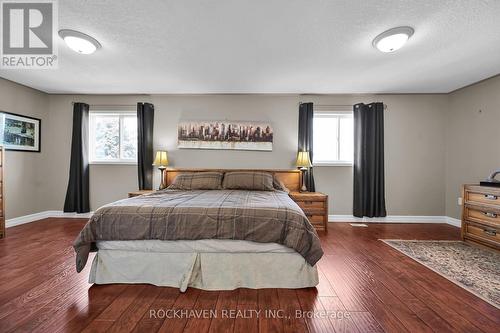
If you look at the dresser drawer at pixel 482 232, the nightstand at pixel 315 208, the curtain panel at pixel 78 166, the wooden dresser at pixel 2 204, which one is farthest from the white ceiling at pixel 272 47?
the dresser drawer at pixel 482 232

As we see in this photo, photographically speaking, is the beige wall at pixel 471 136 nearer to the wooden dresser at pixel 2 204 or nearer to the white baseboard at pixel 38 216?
the white baseboard at pixel 38 216

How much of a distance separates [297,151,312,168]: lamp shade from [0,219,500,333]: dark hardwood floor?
1763 mm

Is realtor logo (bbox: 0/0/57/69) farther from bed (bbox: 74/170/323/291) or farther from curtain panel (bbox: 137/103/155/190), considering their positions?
bed (bbox: 74/170/323/291)

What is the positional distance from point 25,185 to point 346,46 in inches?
214

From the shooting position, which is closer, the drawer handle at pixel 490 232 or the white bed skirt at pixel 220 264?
the white bed skirt at pixel 220 264

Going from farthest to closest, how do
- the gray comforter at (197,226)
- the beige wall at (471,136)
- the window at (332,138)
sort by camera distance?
1. the window at (332,138)
2. the beige wall at (471,136)
3. the gray comforter at (197,226)

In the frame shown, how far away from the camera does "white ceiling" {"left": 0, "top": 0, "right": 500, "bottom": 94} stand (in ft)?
6.00

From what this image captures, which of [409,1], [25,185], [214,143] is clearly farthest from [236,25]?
[25,185]

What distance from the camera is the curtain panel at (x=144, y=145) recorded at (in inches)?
155

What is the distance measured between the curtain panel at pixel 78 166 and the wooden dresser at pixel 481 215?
610cm

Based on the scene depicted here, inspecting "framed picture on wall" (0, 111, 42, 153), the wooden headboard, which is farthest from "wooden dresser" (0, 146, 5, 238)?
the wooden headboard

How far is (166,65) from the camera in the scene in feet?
9.45

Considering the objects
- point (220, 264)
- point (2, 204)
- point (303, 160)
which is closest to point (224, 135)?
point (303, 160)

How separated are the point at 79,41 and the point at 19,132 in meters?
2.65
